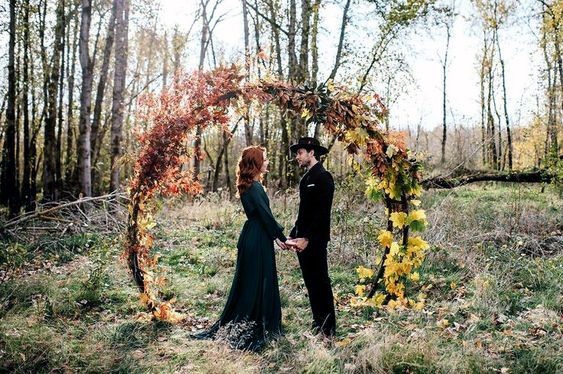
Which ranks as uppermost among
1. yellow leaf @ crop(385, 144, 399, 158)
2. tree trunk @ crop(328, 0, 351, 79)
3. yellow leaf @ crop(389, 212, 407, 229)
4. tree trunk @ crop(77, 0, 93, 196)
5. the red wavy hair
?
tree trunk @ crop(328, 0, 351, 79)

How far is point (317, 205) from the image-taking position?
16.3 ft

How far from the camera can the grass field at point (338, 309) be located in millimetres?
4355

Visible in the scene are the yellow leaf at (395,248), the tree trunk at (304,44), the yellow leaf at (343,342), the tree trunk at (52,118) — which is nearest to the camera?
the yellow leaf at (343,342)

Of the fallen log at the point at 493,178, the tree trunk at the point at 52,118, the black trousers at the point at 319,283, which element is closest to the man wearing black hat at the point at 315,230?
the black trousers at the point at 319,283

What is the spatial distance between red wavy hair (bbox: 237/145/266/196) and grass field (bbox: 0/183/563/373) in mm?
1755

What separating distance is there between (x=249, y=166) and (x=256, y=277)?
128 cm

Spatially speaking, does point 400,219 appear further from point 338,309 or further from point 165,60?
point 165,60

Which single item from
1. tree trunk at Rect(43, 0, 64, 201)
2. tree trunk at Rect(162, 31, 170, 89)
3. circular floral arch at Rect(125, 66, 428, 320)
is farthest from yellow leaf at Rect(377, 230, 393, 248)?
tree trunk at Rect(162, 31, 170, 89)

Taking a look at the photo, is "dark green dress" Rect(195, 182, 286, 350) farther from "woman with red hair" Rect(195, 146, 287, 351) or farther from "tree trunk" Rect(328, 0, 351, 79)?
"tree trunk" Rect(328, 0, 351, 79)

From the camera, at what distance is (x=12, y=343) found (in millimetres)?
4562

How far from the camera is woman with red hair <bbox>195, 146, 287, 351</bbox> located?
5.18 metres

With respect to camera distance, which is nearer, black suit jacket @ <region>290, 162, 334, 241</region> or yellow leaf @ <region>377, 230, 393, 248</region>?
black suit jacket @ <region>290, 162, 334, 241</region>

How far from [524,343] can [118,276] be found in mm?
6099

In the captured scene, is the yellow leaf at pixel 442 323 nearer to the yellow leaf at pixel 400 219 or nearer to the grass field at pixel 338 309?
the grass field at pixel 338 309
